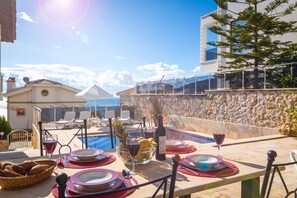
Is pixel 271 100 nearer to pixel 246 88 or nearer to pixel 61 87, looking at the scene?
pixel 246 88

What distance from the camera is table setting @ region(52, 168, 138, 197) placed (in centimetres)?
128

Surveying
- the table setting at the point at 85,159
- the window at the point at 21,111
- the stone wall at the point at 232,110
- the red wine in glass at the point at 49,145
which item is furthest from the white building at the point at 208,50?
the window at the point at 21,111

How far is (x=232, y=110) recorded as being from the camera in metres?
8.25

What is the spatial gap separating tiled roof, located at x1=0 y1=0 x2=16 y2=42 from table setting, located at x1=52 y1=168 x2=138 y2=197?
694cm

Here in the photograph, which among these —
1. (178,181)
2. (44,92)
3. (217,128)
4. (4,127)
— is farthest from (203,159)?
(44,92)

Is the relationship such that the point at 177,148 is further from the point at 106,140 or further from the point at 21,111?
the point at 21,111

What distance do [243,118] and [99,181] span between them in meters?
7.34

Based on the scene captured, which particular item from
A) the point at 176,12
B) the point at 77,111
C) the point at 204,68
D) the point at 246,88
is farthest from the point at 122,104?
the point at 246,88

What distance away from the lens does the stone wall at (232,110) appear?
661 centimetres

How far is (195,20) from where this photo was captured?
43.4 ft

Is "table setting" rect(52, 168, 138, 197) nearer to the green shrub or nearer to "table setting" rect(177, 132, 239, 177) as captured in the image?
"table setting" rect(177, 132, 239, 177)

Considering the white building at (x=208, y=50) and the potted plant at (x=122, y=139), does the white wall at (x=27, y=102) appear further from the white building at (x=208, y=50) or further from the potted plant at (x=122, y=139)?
the potted plant at (x=122, y=139)

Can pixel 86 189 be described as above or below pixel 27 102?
Answer: below

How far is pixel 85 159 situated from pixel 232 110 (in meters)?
7.24
